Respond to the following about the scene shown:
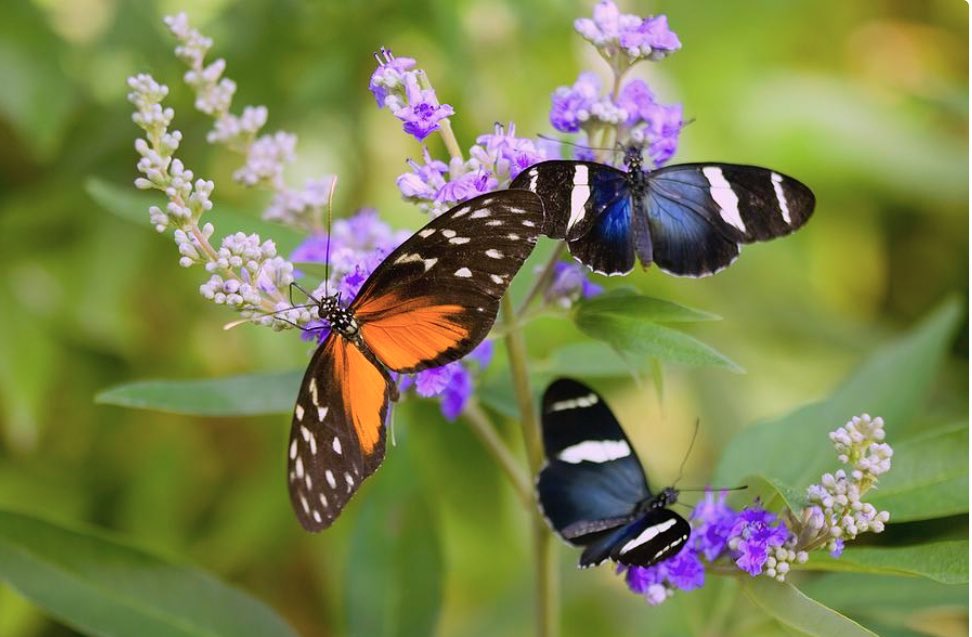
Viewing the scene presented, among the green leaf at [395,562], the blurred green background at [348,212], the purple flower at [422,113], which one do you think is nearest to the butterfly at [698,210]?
the purple flower at [422,113]

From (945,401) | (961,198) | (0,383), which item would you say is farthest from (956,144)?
(0,383)

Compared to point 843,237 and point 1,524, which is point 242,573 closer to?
point 1,524

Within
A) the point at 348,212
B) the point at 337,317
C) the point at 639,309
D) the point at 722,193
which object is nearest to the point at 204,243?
the point at 337,317

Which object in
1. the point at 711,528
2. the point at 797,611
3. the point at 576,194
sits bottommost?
the point at 797,611

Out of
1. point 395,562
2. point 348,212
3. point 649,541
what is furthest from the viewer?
point 348,212

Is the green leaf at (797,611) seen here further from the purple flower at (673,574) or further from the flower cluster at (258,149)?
the flower cluster at (258,149)

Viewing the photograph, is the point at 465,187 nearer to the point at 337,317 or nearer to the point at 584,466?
the point at 337,317

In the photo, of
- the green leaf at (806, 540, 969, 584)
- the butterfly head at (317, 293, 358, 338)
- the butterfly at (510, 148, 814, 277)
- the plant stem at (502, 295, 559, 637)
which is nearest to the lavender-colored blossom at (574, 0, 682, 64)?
the butterfly at (510, 148, 814, 277)

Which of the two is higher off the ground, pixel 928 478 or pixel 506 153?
pixel 506 153
